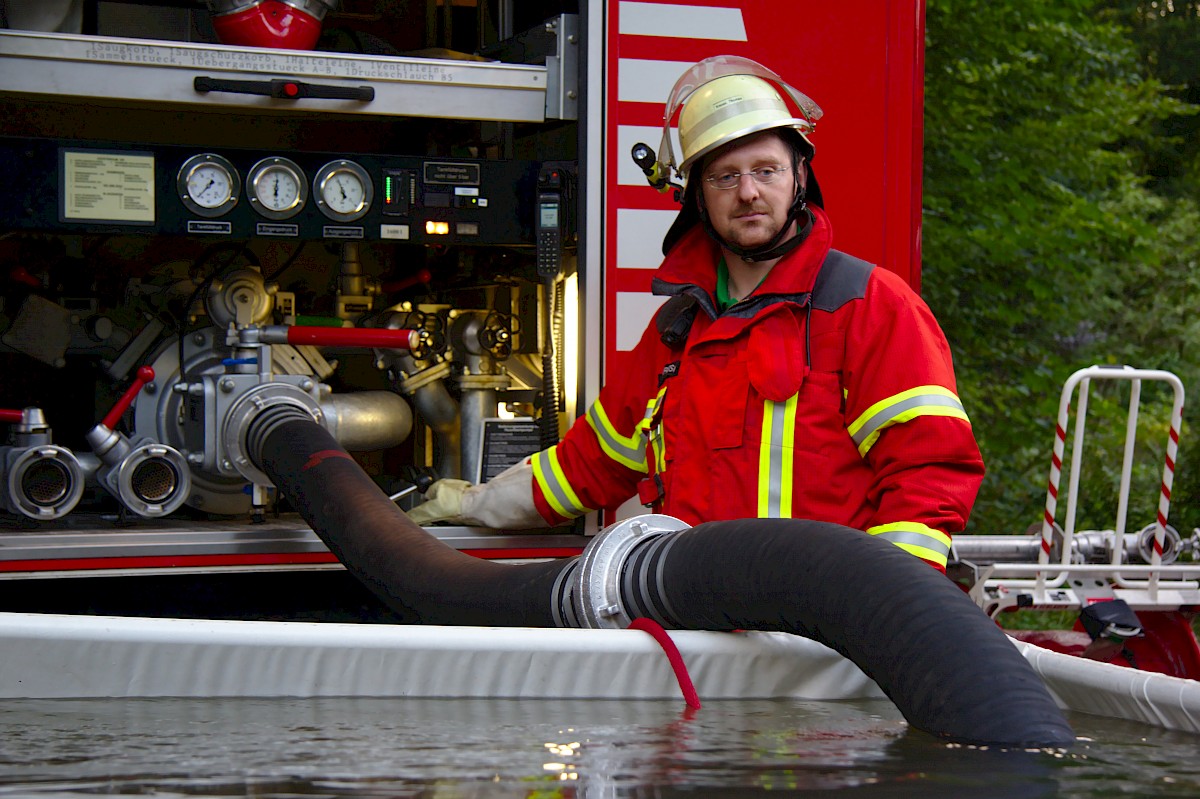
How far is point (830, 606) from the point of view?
1894 mm

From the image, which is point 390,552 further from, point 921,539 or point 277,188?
point 921,539

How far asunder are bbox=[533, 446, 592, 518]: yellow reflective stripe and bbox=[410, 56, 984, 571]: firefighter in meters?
0.33

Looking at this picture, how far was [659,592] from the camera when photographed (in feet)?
7.22

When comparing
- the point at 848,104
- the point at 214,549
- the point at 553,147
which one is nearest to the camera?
the point at 214,549

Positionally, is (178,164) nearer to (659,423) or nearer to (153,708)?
(659,423)

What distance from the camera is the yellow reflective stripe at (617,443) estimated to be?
3.44m

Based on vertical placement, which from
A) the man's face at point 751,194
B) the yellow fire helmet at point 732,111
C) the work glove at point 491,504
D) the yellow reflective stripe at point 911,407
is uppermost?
the yellow fire helmet at point 732,111

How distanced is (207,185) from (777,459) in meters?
1.75

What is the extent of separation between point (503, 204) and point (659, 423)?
1.11 metres

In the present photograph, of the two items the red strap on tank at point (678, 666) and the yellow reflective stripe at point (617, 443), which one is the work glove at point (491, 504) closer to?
the yellow reflective stripe at point (617, 443)

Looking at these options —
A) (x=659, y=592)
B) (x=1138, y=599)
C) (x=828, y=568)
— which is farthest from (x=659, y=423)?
(x=1138, y=599)

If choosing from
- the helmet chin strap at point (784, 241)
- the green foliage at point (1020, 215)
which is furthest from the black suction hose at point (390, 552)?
the green foliage at point (1020, 215)

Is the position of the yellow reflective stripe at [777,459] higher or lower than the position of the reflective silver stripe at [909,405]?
lower

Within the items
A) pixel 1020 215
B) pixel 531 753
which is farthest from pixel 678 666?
pixel 1020 215
